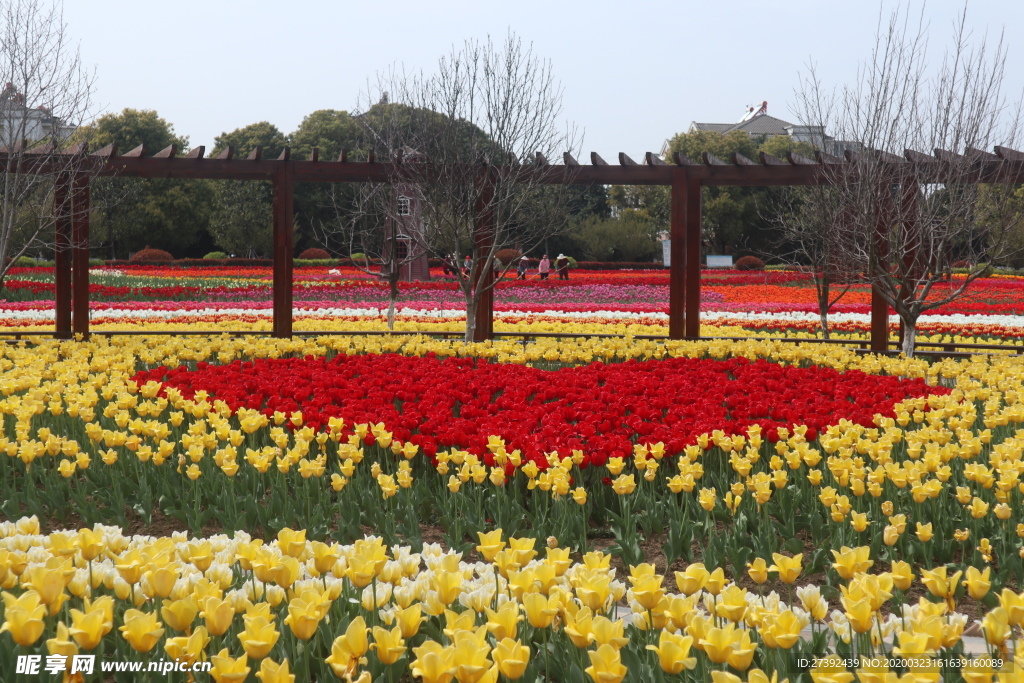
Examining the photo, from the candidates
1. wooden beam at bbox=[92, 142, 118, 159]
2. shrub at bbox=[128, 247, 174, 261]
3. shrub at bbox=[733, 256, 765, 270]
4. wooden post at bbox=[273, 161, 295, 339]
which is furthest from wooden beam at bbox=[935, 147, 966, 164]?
shrub at bbox=[128, 247, 174, 261]

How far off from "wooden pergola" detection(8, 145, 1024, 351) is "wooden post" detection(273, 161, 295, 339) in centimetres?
1

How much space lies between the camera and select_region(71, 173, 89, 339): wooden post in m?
11.0

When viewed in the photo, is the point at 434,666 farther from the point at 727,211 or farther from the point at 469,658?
the point at 727,211

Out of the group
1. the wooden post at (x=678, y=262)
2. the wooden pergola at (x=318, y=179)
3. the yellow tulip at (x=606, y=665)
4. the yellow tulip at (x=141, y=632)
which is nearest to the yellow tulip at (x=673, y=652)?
the yellow tulip at (x=606, y=665)

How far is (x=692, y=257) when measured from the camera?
448 inches

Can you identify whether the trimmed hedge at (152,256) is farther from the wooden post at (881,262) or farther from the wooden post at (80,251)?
the wooden post at (881,262)

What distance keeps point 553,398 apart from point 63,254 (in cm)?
776

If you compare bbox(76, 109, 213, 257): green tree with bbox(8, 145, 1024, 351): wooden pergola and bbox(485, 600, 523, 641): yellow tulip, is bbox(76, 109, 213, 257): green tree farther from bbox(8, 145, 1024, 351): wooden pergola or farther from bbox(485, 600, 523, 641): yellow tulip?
bbox(485, 600, 523, 641): yellow tulip

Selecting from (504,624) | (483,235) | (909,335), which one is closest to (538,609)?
(504,624)

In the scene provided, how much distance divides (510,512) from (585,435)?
77 centimetres

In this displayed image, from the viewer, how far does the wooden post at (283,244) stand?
1136cm

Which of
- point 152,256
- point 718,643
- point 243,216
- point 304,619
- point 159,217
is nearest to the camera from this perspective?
point 718,643

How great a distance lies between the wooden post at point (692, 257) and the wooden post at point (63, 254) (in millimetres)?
7651

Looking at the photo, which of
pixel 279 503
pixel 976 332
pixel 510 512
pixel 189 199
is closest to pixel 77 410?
pixel 279 503
